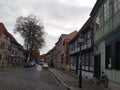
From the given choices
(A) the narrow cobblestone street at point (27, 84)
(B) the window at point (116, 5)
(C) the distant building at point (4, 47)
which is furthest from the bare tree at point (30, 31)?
(B) the window at point (116, 5)

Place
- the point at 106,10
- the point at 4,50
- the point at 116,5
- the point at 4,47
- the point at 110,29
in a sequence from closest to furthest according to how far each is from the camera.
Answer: the point at 116,5
the point at 110,29
the point at 106,10
the point at 4,47
the point at 4,50

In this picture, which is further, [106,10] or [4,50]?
[4,50]

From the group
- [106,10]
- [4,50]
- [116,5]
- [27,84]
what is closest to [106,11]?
[106,10]

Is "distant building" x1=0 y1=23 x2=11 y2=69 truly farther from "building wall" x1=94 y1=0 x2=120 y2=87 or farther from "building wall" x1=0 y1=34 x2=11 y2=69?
"building wall" x1=94 y1=0 x2=120 y2=87

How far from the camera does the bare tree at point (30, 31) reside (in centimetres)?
7350

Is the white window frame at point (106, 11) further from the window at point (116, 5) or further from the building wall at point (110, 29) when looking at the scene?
the window at point (116, 5)

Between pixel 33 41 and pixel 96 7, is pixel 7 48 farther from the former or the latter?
pixel 96 7

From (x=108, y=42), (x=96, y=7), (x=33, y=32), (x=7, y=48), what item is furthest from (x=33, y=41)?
(x=108, y=42)

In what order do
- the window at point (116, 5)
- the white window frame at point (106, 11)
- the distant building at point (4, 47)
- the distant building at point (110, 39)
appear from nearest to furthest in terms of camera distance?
the window at point (116, 5), the distant building at point (110, 39), the white window frame at point (106, 11), the distant building at point (4, 47)

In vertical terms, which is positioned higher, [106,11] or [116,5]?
[106,11]

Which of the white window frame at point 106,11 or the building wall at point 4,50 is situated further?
the building wall at point 4,50

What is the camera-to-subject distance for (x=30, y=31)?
73188 millimetres

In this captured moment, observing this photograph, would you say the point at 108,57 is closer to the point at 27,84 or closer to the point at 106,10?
the point at 106,10

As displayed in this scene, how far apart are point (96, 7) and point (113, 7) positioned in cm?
629
